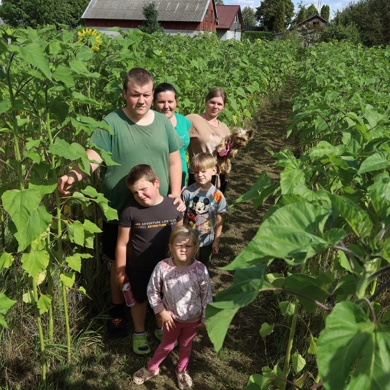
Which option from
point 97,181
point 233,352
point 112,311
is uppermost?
point 97,181

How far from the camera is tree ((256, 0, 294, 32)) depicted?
58069 millimetres

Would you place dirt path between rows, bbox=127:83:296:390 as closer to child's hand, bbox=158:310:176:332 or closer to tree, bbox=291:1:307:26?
child's hand, bbox=158:310:176:332

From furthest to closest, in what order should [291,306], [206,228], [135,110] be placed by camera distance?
[206,228] < [135,110] < [291,306]

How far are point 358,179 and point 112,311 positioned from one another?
191 centimetres

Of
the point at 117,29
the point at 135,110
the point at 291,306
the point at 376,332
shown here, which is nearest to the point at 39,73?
the point at 135,110

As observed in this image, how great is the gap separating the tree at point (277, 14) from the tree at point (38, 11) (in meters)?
25.5

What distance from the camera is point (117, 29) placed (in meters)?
3.66

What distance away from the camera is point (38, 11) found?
48.2 metres

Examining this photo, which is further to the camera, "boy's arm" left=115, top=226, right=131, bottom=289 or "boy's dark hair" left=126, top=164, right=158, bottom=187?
"boy's arm" left=115, top=226, right=131, bottom=289

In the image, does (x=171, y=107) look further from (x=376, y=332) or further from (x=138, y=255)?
(x=376, y=332)

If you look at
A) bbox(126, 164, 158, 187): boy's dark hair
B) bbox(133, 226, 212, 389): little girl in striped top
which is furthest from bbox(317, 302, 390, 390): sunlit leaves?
bbox(126, 164, 158, 187): boy's dark hair

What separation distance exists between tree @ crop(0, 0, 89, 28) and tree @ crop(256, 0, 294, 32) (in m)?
25.5

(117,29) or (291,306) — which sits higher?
(117,29)

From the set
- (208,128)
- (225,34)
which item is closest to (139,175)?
(208,128)
